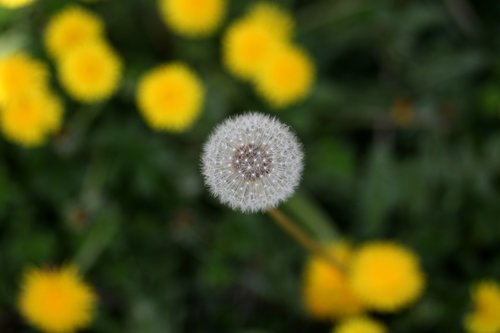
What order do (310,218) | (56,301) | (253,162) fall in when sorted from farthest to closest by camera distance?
(310,218), (56,301), (253,162)

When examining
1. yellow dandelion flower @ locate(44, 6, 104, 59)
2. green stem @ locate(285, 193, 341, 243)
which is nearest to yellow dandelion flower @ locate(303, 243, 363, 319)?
green stem @ locate(285, 193, 341, 243)

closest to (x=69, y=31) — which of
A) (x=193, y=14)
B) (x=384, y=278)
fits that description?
(x=193, y=14)

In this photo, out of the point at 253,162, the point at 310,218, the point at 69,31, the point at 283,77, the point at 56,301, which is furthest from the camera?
the point at 310,218

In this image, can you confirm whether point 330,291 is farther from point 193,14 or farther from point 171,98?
point 193,14

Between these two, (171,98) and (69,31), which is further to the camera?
(69,31)

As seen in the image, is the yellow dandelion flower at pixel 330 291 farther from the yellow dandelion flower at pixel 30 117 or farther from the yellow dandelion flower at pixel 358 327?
the yellow dandelion flower at pixel 30 117

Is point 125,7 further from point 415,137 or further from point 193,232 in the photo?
point 415,137

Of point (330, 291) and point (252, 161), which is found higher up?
point (330, 291)
